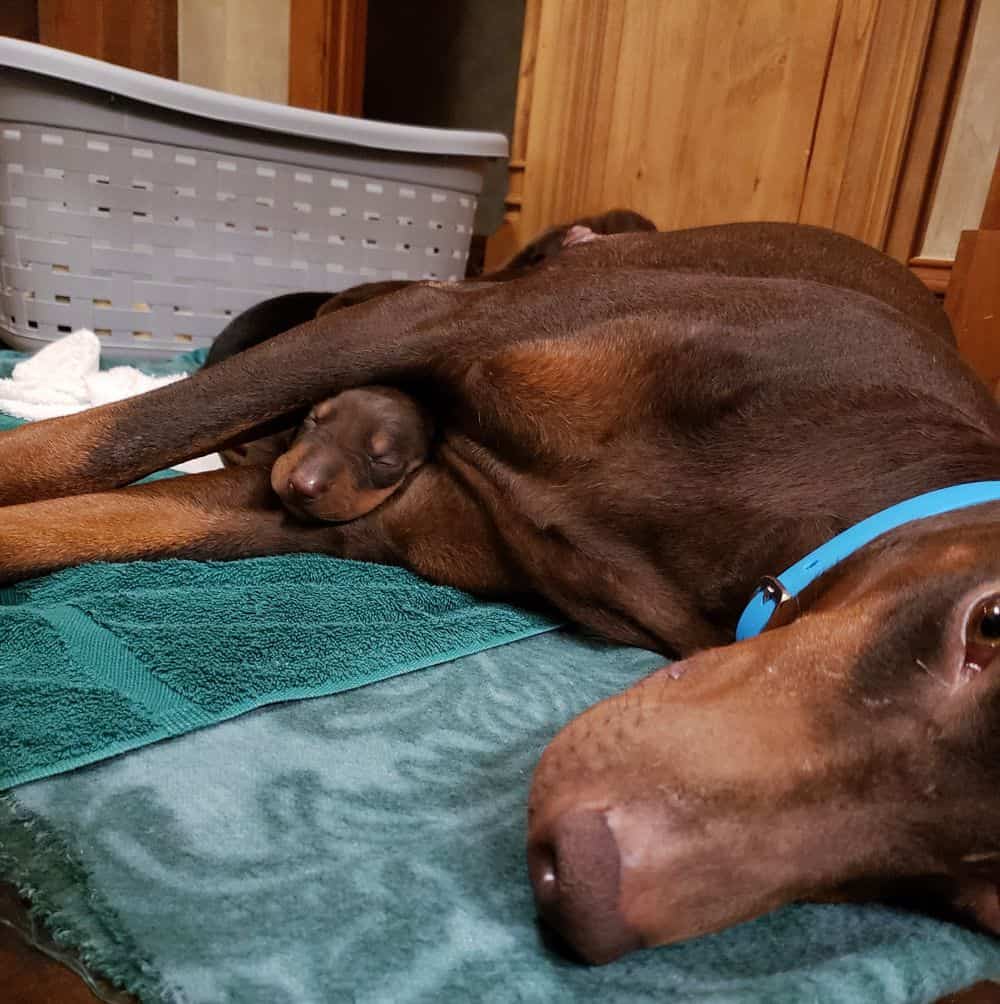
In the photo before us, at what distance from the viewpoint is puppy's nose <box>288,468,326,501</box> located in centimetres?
174

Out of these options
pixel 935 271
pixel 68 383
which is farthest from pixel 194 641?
pixel 935 271

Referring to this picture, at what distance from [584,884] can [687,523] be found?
29.2 inches

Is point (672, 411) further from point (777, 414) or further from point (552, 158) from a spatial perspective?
point (552, 158)

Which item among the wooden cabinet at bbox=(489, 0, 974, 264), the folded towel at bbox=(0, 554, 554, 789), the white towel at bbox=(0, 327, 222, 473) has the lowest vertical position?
the white towel at bbox=(0, 327, 222, 473)

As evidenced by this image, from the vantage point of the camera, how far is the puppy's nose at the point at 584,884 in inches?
32.8

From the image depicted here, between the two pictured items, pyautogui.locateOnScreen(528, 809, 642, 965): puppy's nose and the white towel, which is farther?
the white towel

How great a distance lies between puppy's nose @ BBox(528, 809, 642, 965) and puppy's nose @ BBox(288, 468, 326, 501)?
0.98 metres

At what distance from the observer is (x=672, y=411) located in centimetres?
150

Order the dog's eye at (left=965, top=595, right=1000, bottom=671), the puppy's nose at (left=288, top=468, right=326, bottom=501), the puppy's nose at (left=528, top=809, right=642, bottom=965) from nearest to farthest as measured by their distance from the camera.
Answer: the puppy's nose at (left=528, top=809, right=642, bottom=965), the dog's eye at (left=965, top=595, right=1000, bottom=671), the puppy's nose at (left=288, top=468, right=326, bottom=501)

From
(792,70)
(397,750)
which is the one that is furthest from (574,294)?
(792,70)

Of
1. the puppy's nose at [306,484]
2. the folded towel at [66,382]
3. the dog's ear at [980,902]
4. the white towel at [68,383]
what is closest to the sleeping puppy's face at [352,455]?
the puppy's nose at [306,484]

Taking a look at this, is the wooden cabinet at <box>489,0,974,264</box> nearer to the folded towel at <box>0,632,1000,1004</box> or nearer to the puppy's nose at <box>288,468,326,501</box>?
the puppy's nose at <box>288,468,326,501</box>

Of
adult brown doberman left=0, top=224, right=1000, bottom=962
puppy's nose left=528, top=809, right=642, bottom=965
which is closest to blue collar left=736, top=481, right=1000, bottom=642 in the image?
adult brown doberman left=0, top=224, right=1000, bottom=962

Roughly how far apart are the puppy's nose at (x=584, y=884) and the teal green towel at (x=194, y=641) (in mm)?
588
